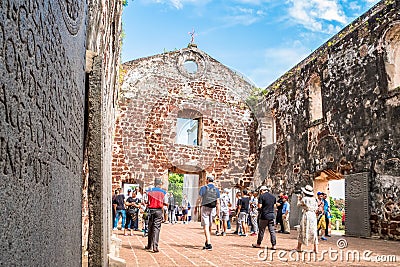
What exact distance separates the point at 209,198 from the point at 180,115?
32.1ft

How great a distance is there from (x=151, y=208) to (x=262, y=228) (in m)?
2.17

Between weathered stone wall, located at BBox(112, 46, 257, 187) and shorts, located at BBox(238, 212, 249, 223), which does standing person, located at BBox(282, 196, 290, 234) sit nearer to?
shorts, located at BBox(238, 212, 249, 223)

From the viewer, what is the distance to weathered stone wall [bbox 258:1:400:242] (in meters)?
9.81

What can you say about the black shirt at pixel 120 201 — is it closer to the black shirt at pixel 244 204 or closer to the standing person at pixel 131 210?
the standing person at pixel 131 210

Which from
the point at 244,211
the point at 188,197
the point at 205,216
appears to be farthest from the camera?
the point at 188,197

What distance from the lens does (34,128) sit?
0.72 meters

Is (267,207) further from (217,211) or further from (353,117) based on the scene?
(353,117)

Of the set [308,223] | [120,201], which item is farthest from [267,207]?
[120,201]

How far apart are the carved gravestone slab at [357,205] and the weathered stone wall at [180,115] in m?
5.89

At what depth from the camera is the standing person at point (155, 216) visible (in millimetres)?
6652

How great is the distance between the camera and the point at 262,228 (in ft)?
24.7

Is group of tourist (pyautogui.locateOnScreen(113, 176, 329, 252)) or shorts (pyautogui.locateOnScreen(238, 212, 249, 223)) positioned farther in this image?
shorts (pyautogui.locateOnScreen(238, 212, 249, 223))

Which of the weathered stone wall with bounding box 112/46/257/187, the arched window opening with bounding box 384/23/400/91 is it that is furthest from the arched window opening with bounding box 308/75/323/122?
the weathered stone wall with bounding box 112/46/257/187

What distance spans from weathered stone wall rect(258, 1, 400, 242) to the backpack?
4863 millimetres
